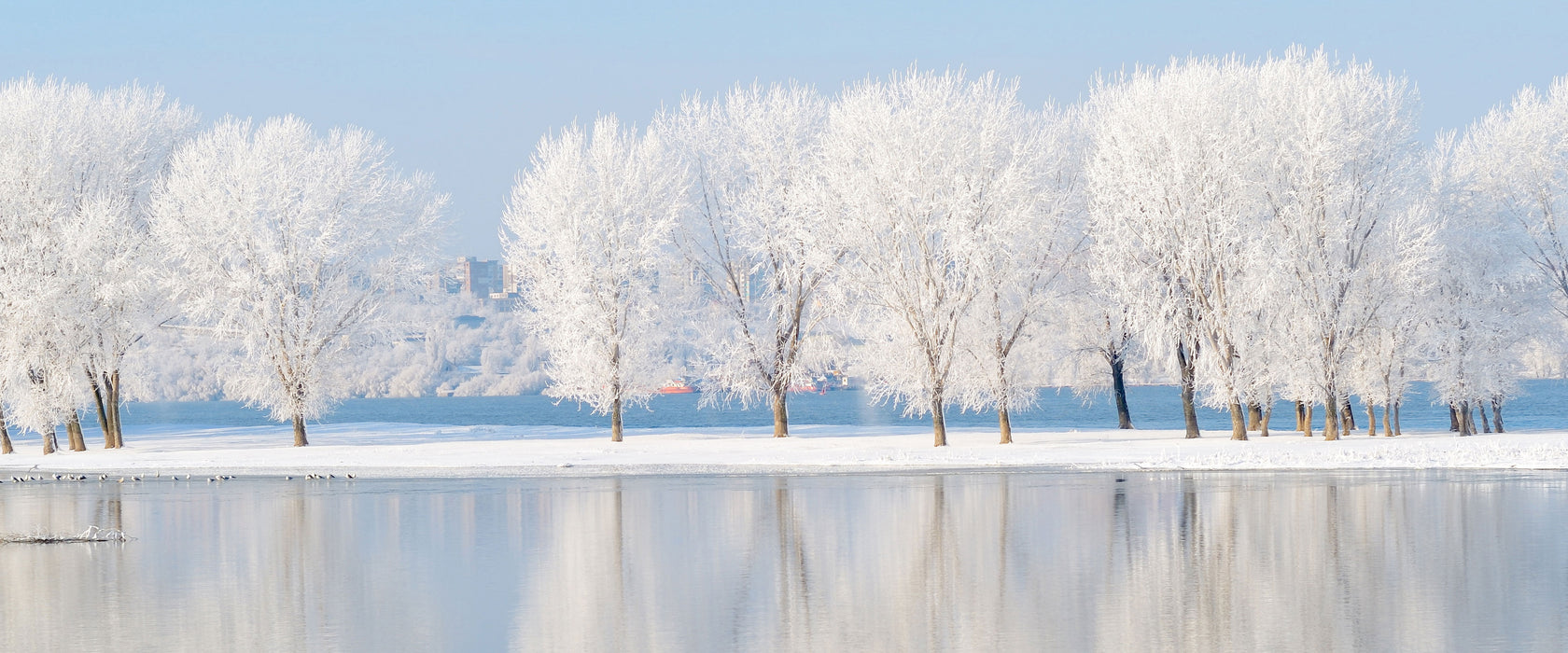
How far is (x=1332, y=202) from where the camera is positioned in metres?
40.2

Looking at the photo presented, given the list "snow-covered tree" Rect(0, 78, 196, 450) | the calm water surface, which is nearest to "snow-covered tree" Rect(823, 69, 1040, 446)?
the calm water surface

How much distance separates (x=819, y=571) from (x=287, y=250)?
3503cm

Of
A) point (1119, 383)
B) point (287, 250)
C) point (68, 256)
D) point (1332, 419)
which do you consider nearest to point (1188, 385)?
point (1332, 419)

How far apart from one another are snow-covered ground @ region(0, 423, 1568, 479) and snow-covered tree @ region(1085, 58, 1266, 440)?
3.35 meters

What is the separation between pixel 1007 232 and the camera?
40.8 m

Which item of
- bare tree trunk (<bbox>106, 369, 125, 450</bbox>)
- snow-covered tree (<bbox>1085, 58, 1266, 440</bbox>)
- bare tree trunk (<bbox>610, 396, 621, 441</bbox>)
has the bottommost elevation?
bare tree trunk (<bbox>610, 396, 621, 441</bbox>)

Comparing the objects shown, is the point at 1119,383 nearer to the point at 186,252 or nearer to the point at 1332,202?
the point at 1332,202

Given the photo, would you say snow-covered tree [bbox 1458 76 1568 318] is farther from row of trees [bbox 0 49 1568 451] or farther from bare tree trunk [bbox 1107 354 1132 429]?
bare tree trunk [bbox 1107 354 1132 429]

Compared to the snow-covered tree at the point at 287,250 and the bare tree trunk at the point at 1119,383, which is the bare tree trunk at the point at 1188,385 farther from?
the snow-covered tree at the point at 287,250

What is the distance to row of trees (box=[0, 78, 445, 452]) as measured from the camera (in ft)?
145

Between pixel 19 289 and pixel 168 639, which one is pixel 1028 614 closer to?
pixel 168 639

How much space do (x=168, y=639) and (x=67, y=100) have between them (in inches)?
1652

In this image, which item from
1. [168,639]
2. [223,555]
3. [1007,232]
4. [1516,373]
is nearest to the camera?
[168,639]

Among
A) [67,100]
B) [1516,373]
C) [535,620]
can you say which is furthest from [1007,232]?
[67,100]
